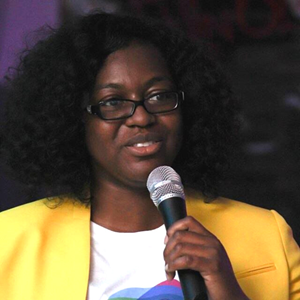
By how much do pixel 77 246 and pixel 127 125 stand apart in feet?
1.31

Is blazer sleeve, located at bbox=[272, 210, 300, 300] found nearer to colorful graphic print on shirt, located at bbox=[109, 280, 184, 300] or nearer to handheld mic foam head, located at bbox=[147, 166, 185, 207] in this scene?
colorful graphic print on shirt, located at bbox=[109, 280, 184, 300]

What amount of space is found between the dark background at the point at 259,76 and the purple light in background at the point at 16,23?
302 mm

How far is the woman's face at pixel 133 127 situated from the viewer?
236 centimetres

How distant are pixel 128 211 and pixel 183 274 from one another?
71 centimetres

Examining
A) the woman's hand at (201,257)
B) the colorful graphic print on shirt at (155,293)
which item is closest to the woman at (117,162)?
the colorful graphic print on shirt at (155,293)

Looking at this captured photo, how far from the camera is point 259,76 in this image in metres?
3.33

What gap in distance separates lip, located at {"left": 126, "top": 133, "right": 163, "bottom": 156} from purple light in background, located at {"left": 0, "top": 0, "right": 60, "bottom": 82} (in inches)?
37.8

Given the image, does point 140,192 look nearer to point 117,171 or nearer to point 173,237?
point 117,171

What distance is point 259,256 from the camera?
2525 mm

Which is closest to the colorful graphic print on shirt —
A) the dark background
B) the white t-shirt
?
the white t-shirt

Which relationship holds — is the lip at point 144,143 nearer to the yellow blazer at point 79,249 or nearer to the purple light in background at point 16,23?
the yellow blazer at point 79,249

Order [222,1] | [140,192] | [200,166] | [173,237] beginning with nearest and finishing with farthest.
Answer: [173,237] < [140,192] < [200,166] < [222,1]

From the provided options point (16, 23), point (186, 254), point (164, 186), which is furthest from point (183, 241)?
point (16, 23)

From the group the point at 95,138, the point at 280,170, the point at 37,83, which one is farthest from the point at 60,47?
the point at 280,170
